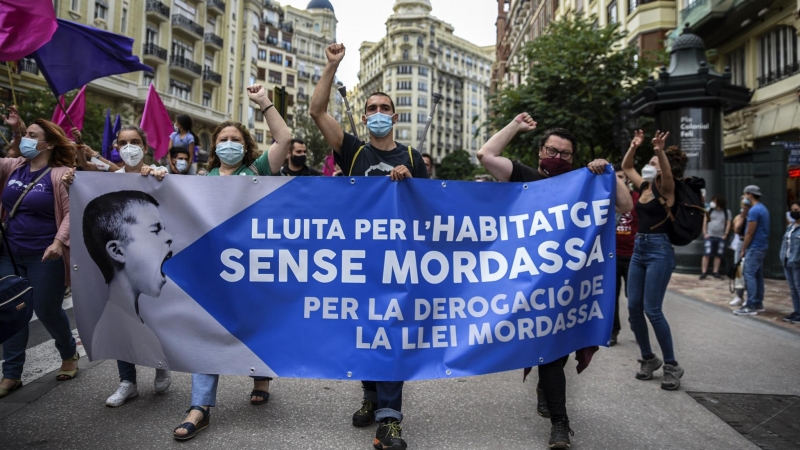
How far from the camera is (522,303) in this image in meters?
3.41

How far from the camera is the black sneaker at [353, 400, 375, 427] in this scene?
365 cm

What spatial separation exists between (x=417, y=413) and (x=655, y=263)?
2.33 meters

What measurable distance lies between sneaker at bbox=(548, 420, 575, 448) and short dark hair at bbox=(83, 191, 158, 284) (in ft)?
9.10

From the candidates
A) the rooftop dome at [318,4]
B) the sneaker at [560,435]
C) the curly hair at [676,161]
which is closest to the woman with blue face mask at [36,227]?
the sneaker at [560,435]

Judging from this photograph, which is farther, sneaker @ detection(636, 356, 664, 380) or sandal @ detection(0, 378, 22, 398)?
sneaker @ detection(636, 356, 664, 380)

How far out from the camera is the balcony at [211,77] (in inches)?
1666

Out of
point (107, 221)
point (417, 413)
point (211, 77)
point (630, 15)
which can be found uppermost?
point (211, 77)

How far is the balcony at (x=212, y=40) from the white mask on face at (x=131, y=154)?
42.3 m

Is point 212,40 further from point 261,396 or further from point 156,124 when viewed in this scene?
point 261,396

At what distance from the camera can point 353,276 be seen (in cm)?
337

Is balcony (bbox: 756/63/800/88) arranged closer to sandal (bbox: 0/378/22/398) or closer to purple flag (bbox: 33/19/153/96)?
purple flag (bbox: 33/19/153/96)

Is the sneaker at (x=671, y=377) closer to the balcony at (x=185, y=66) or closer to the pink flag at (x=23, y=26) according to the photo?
the pink flag at (x=23, y=26)

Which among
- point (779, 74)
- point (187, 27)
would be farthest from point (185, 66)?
point (779, 74)

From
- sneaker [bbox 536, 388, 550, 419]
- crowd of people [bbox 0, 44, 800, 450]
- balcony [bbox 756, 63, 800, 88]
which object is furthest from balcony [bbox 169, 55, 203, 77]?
sneaker [bbox 536, 388, 550, 419]
